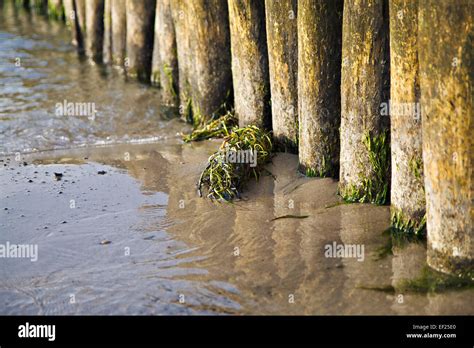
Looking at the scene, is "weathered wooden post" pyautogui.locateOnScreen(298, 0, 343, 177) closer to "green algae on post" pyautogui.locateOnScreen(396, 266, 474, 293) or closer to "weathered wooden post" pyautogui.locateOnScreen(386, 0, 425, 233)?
"weathered wooden post" pyautogui.locateOnScreen(386, 0, 425, 233)

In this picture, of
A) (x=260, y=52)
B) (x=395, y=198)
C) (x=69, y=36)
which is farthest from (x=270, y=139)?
(x=69, y=36)

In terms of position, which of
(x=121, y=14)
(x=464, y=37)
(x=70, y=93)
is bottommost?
(x=70, y=93)

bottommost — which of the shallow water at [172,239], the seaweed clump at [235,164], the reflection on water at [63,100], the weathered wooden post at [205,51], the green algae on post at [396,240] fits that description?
the reflection on water at [63,100]

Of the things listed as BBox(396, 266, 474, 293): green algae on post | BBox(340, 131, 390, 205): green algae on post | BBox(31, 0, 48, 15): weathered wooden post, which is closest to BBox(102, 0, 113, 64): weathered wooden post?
BBox(31, 0, 48, 15): weathered wooden post

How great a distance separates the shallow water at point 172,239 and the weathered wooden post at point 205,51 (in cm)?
73

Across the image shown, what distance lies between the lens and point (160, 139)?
11867 millimetres

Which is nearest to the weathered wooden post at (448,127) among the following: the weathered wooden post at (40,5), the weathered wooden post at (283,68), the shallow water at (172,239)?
the shallow water at (172,239)

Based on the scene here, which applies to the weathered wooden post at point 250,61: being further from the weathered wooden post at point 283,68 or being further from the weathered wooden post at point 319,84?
the weathered wooden post at point 319,84

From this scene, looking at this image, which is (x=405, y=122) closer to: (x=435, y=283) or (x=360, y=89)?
(x=360, y=89)

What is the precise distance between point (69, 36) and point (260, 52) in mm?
11318

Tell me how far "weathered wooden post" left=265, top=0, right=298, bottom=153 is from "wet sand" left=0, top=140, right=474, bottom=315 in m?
0.31

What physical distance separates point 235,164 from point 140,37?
635 cm

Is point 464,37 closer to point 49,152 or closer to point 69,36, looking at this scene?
point 49,152

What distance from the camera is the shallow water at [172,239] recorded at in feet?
22.0
